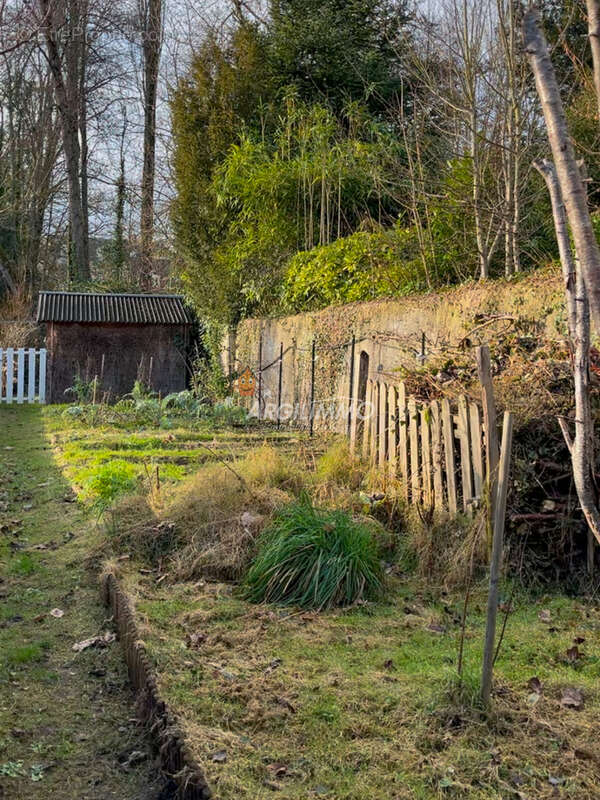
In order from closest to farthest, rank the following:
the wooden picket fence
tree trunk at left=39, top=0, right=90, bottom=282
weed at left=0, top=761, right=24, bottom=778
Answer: weed at left=0, top=761, right=24, bottom=778, the wooden picket fence, tree trunk at left=39, top=0, right=90, bottom=282

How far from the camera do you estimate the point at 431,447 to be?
241 inches

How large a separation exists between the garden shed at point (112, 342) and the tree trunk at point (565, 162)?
57.5 ft

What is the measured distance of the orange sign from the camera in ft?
52.8

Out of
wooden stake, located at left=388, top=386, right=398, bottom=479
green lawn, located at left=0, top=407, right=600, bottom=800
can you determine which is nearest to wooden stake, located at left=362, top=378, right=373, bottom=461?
wooden stake, located at left=388, top=386, right=398, bottom=479

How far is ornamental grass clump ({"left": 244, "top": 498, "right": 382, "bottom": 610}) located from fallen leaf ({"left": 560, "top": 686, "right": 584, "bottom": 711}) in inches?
62.8

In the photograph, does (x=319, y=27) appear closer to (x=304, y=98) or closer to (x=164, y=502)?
(x=304, y=98)

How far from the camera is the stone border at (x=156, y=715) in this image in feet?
9.35

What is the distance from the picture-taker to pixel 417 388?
6.77m

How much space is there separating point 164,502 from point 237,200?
493 inches

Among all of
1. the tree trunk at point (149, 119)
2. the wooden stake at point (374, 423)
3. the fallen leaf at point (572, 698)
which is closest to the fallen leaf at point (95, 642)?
the fallen leaf at point (572, 698)

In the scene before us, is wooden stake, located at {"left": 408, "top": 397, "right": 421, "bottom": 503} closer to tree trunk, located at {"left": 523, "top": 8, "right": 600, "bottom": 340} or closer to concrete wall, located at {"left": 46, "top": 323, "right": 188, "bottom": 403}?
tree trunk, located at {"left": 523, "top": 8, "right": 600, "bottom": 340}

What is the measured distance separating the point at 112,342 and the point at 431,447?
14.7m

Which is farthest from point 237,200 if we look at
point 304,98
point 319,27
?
point 319,27

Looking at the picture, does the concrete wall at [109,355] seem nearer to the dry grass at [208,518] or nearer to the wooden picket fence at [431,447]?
the wooden picket fence at [431,447]
